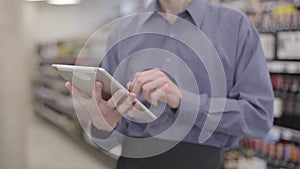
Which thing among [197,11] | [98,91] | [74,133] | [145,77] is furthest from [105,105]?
[74,133]

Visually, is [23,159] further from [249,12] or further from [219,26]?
[219,26]

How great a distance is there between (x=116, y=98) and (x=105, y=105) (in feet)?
0.33

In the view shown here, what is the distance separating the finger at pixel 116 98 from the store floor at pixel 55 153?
4331 millimetres

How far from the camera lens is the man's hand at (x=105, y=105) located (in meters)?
1.11

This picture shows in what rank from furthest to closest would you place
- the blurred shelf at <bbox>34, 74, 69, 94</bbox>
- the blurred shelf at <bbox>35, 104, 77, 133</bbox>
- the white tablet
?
1. the blurred shelf at <bbox>34, 74, 69, 94</bbox>
2. the blurred shelf at <bbox>35, 104, 77, 133</bbox>
3. the white tablet

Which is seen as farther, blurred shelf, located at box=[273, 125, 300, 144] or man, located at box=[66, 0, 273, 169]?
blurred shelf, located at box=[273, 125, 300, 144]

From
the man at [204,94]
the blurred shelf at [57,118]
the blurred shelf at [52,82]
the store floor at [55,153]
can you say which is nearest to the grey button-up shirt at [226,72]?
the man at [204,94]

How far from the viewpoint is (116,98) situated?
3.66 feet

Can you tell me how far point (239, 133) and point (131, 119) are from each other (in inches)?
13.9

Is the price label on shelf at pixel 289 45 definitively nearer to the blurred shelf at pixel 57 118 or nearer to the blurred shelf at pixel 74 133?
the blurred shelf at pixel 74 133

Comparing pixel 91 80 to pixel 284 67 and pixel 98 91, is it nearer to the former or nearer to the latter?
pixel 98 91

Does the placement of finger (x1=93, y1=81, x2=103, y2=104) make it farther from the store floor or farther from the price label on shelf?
the store floor

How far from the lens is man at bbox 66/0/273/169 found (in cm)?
123

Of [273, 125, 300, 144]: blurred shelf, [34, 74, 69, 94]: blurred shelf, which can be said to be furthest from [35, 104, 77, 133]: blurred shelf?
[273, 125, 300, 144]: blurred shelf
